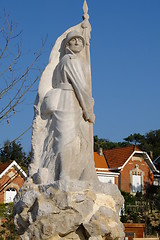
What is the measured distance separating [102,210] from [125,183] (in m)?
30.0

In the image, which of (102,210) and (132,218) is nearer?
(102,210)

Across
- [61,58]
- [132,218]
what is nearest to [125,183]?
[132,218]

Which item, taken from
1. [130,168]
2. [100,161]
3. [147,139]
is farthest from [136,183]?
[147,139]

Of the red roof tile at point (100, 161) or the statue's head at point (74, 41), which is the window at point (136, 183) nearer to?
the red roof tile at point (100, 161)

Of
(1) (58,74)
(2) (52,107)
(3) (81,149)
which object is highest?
(1) (58,74)

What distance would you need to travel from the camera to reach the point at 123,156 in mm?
37375

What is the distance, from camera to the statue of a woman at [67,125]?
766cm

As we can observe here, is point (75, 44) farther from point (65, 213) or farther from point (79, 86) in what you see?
point (65, 213)

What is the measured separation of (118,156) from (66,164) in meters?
30.3

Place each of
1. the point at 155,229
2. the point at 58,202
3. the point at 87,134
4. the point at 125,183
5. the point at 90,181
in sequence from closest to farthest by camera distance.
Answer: the point at 58,202, the point at 90,181, the point at 87,134, the point at 155,229, the point at 125,183

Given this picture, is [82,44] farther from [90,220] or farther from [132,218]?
[132,218]

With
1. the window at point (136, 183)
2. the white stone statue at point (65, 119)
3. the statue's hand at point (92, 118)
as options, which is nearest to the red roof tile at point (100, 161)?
the window at point (136, 183)

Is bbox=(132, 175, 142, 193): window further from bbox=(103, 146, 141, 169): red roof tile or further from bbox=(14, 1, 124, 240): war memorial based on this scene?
bbox=(14, 1, 124, 240): war memorial

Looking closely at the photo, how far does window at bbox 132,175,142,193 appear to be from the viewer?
37875mm
